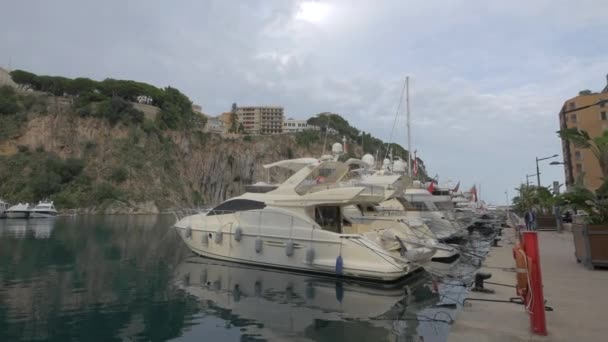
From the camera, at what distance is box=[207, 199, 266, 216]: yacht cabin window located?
13.6 metres

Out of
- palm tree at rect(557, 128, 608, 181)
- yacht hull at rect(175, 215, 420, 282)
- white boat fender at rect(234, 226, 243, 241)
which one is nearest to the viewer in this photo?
palm tree at rect(557, 128, 608, 181)

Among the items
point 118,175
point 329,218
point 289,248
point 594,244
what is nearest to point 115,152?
point 118,175

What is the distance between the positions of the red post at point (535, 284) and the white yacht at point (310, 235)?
5.43 metres

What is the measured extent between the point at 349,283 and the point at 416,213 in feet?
31.2

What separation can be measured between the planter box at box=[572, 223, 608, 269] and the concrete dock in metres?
0.24

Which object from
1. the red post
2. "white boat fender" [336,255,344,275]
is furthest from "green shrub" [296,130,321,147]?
the red post

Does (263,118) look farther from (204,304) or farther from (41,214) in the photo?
(204,304)

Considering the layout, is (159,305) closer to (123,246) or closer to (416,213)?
(123,246)

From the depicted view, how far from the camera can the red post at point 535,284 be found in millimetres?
4828

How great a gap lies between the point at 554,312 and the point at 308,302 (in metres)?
4.93

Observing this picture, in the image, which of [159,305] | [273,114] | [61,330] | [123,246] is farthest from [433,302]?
[273,114]

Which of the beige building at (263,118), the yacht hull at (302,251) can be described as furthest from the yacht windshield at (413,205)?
the beige building at (263,118)

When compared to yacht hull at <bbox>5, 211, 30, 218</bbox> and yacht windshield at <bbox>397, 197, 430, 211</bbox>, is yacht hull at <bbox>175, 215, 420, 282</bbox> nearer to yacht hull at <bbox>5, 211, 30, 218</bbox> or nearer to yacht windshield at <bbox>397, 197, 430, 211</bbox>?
yacht windshield at <bbox>397, 197, 430, 211</bbox>

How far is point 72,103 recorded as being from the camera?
72688 mm
